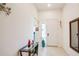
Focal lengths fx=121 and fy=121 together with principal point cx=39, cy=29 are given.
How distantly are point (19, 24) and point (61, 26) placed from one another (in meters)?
0.91

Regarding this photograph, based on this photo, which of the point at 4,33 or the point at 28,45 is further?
the point at 28,45

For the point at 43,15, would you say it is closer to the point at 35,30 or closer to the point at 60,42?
the point at 35,30

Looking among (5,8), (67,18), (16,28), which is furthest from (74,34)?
(5,8)

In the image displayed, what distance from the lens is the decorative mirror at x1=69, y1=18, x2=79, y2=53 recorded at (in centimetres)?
253

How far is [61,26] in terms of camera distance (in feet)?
8.25

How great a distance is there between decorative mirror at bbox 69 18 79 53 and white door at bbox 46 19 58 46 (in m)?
0.32

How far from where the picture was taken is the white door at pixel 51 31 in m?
2.50

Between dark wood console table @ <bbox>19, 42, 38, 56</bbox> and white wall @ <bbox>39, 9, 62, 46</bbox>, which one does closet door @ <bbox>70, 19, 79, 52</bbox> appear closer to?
white wall @ <bbox>39, 9, 62, 46</bbox>

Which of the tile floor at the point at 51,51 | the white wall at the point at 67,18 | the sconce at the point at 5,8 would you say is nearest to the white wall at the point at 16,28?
the sconce at the point at 5,8

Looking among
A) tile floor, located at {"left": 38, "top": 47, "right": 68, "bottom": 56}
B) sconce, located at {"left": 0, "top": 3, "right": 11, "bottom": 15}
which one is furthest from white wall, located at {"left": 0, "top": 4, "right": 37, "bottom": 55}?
tile floor, located at {"left": 38, "top": 47, "right": 68, "bottom": 56}

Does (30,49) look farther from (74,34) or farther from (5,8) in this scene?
(74,34)

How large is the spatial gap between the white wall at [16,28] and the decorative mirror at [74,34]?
2.73ft

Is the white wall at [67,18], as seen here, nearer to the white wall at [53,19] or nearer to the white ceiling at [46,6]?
the white wall at [53,19]

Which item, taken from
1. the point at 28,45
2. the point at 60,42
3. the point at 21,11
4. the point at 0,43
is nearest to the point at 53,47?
the point at 60,42
